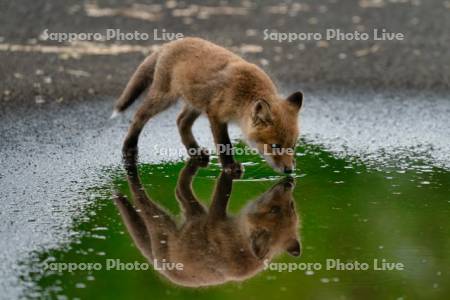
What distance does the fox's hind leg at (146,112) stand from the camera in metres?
9.38

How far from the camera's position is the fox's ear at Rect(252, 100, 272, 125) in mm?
8219

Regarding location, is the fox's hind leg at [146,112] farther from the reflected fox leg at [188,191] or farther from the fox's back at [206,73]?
the reflected fox leg at [188,191]

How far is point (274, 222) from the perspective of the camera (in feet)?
24.2

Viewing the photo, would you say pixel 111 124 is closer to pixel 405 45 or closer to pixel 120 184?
pixel 120 184

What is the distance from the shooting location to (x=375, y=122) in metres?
10.9

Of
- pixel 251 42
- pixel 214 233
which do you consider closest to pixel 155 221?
pixel 214 233

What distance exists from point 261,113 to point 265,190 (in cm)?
67

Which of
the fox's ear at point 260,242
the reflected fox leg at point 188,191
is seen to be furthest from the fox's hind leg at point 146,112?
the fox's ear at point 260,242

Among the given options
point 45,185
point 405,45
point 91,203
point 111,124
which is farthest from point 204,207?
point 405,45

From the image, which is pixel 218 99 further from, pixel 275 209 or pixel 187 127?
pixel 275 209

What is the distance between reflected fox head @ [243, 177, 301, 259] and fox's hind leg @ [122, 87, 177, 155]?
1632 millimetres

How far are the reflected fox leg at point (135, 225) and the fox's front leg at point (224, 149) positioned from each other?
1190 millimetres

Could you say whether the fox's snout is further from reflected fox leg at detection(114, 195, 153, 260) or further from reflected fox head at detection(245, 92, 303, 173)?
reflected fox leg at detection(114, 195, 153, 260)

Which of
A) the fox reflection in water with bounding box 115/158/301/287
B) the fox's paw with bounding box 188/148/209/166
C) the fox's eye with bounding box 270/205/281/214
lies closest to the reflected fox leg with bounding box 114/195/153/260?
the fox reflection in water with bounding box 115/158/301/287
